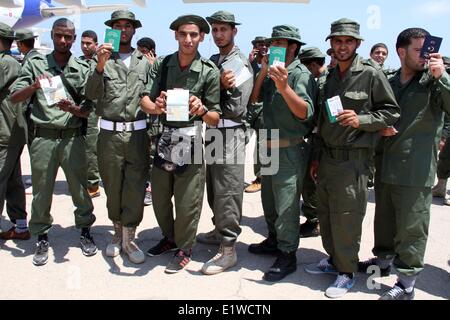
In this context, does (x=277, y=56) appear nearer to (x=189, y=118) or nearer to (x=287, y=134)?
(x=287, y=134)

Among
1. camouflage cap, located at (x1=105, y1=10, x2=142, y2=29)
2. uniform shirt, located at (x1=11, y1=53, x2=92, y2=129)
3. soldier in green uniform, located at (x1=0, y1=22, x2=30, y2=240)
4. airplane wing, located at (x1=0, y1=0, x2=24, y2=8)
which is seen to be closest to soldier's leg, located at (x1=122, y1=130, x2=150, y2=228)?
uniform shirt, located at (x1=11, y1=53, x2=92, y2=129)

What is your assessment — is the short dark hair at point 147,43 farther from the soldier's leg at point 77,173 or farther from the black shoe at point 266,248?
the black shoe at point 266,248

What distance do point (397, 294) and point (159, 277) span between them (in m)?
2.08

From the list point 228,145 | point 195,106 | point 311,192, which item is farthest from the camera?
point 311,192

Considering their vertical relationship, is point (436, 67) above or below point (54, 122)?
above

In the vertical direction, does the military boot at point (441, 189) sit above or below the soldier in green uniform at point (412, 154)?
below

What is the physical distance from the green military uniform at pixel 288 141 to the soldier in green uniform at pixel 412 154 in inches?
28.0

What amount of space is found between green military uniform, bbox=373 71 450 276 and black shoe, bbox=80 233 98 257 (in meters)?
2.93

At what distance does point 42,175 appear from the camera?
380cm

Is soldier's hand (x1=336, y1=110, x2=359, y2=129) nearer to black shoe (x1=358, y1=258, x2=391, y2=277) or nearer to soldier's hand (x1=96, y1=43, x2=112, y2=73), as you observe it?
black shoe (x1=358, y1=258, x2=391, y2=277)

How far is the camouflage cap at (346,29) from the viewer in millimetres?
2979

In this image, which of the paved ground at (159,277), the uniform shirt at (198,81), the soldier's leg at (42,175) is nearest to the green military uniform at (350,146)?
the paved ground at (159,277)

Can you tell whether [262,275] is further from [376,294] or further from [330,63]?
[330,63]

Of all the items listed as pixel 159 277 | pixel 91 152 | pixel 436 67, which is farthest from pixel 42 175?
pixel 436 67
